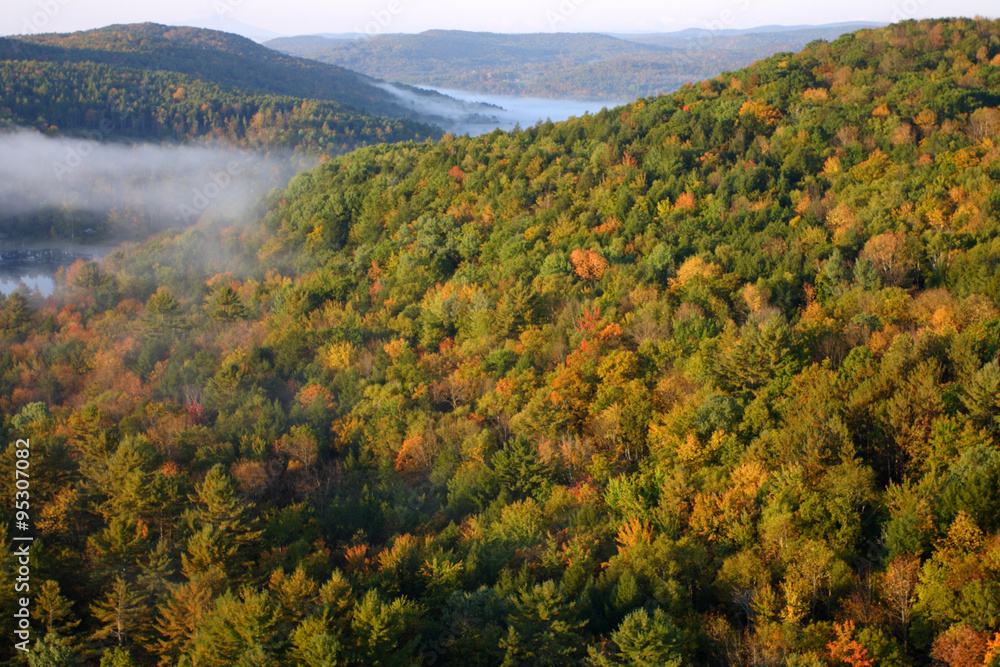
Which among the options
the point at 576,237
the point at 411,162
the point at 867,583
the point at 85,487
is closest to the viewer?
the point at 867,583

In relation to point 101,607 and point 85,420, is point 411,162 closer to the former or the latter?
point 85,420

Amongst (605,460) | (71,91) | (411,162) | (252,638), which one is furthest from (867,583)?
(71,91)

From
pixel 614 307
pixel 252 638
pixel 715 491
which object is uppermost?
pixel 614 307

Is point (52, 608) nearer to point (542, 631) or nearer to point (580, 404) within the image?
point (542, 631)

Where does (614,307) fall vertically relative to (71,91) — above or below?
below

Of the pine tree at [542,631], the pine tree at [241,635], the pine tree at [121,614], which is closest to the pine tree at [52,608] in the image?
the pine tree at [121,614]

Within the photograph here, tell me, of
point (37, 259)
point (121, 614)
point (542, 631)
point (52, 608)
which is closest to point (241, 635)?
point (121, 614)

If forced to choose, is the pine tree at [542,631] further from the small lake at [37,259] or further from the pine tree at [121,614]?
the small lake at [37,259]

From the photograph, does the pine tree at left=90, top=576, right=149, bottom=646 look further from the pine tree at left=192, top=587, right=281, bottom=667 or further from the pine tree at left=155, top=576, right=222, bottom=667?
the pine tree at left=192, top=587, right=281, bottom=667
